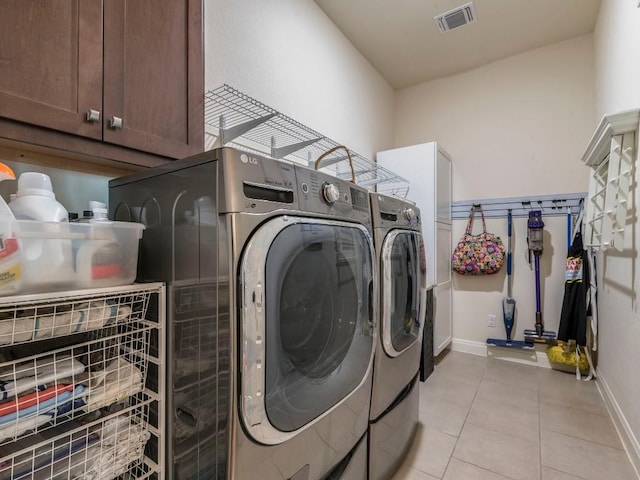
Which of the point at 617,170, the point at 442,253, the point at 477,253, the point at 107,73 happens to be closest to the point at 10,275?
the point at 107,73

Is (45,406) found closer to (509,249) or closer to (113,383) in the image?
(113,383)

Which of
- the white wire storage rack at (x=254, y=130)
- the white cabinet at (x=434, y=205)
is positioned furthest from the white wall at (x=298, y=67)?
the white cabinet at (x=434, y=205)

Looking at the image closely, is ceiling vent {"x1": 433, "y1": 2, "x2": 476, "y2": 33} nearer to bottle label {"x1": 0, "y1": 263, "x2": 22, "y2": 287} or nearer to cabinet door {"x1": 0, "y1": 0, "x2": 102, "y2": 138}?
cabinet door {"x1": 0, "y1": 0, "x2": 102, "y2": 138}

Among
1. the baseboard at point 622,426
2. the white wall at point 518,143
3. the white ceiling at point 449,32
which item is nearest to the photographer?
the baseboard at point 622,426

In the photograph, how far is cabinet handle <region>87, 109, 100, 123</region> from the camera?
3.03ft

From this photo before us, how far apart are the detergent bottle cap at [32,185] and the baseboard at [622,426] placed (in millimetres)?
2624

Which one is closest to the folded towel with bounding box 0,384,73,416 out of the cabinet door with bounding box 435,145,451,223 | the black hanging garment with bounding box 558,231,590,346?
the cabinet door with bounding box 435,145,451,223

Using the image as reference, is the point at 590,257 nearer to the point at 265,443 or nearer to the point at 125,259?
the point at 265,443

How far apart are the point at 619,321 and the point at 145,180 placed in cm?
259

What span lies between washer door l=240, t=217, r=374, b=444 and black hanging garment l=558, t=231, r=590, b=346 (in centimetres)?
230

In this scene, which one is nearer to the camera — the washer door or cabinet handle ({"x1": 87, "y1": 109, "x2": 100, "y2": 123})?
the washer door

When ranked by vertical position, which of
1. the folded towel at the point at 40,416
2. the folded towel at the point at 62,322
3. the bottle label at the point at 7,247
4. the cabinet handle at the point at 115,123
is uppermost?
the cabinet handle at the point at 115,123

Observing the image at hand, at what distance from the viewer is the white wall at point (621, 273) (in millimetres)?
1617

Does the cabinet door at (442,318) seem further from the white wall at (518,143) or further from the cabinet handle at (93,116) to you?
the cabinet handle at (93,116)
